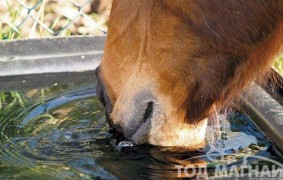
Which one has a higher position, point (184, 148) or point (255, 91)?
point (255, 91)

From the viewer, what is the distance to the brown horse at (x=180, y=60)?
7.93 feet

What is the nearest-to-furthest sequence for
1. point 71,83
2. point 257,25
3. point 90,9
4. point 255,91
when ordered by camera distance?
point 257,25
point 255,91
point 71,83
point 90,9

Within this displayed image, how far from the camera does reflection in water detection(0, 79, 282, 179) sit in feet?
8.82

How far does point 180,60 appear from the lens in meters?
2.47

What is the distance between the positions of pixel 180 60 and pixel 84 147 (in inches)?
25.2

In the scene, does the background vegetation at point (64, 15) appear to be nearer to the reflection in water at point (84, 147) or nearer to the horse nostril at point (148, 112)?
the reflection in water at point (84, 147)

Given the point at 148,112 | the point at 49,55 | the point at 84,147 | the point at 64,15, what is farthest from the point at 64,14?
the point at 148,112

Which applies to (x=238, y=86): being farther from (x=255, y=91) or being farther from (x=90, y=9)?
(x=90, y=9)

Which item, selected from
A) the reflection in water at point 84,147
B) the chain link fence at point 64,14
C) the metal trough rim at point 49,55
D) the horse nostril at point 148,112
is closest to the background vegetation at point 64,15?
the chain link fence at point 64,14

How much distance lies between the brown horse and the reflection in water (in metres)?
0.10

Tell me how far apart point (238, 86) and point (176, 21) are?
0.35 m

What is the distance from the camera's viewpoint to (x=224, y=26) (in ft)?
7.96

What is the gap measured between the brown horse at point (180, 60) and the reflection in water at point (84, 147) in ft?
0.32

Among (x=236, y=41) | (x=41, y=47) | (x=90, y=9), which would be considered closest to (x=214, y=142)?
(x=236, y=41)
